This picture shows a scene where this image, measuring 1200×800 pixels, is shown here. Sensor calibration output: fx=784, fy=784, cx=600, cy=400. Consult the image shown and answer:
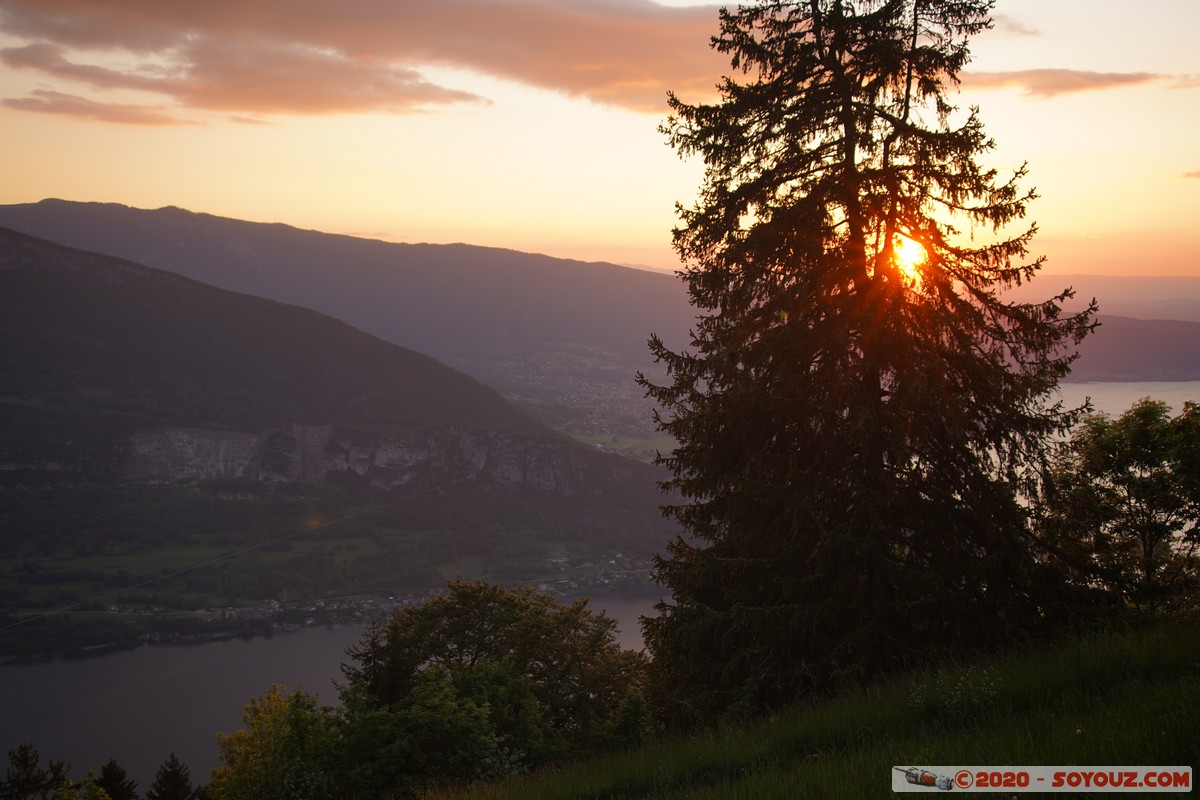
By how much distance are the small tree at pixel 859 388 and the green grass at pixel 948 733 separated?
184 centimetres

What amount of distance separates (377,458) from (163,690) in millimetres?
100501

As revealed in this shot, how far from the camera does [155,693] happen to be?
94.4m

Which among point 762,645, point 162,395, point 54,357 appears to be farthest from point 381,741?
point 54,357

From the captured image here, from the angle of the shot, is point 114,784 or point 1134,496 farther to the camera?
point 114,784

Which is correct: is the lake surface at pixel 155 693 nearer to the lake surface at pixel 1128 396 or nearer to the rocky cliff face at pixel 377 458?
the lake surface at pixel 1128 396

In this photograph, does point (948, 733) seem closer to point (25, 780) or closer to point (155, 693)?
point (25, 780)

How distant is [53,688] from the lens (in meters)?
98.1

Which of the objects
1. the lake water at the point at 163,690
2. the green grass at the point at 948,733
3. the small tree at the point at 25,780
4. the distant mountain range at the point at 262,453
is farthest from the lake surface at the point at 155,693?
the green grass at the point at 948,733

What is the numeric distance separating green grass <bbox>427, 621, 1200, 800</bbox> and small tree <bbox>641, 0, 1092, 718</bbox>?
72.6 inches

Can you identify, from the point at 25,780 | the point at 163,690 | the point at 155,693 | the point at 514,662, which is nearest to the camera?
the point at 514,662

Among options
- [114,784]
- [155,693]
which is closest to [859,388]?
[114,784]

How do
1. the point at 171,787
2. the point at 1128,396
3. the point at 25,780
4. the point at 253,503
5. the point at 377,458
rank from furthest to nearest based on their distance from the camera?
the point at 377,458 < the point at 253,503 < the point at 1128,396 < the point at 25,780 < the point at 171,787

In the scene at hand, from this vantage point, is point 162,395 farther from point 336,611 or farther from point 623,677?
point 623,677

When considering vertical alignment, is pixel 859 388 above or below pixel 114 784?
above
